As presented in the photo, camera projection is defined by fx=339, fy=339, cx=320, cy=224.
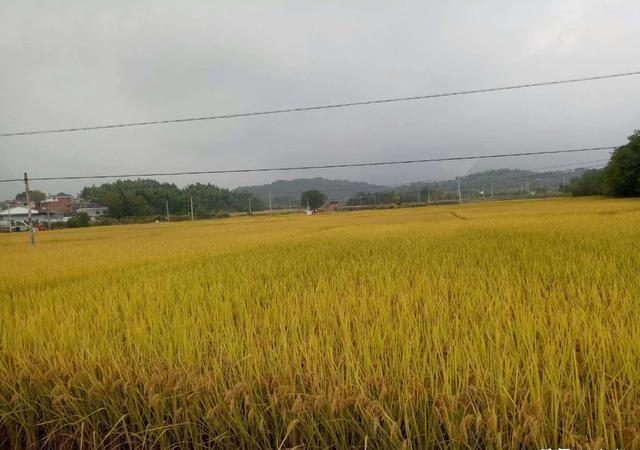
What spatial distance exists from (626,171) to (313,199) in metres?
58.5

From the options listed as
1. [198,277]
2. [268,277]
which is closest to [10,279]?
[198,277]

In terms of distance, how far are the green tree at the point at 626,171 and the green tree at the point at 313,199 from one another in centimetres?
5617

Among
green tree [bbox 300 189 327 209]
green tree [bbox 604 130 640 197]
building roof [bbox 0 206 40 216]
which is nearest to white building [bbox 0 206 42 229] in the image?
building roof [bbox 0 206 40 216]

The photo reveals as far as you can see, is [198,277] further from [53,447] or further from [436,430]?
[436,430]

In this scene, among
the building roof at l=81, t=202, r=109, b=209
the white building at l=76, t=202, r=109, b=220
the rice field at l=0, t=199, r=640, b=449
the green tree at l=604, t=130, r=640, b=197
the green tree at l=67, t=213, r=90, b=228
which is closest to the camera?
the rice field at l=0, t=199, r=640, b=449

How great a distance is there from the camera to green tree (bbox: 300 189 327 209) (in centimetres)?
8175

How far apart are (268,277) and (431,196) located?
225ft

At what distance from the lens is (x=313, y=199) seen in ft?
271

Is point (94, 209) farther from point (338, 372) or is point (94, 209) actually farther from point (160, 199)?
point (338, 372)

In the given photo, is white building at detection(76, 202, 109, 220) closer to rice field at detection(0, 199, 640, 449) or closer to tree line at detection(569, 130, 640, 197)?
rice field at detection(0, 199, 640, 449)

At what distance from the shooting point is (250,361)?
1649 millimetres

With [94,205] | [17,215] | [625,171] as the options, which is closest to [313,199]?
[94,205]

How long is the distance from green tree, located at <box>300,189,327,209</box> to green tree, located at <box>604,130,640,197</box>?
5617 centimetres

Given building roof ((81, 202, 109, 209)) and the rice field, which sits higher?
building roof ((81, 202, 109, 209))
